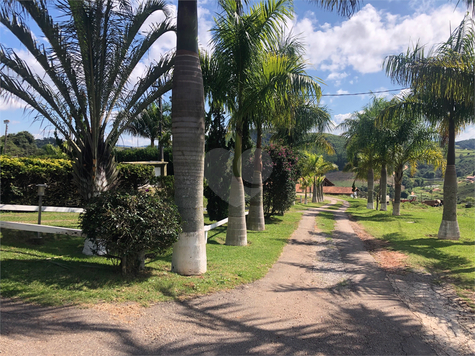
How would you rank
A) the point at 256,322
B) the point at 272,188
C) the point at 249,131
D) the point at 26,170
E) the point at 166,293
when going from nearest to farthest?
1. the point at 256,322
2. the point at 166,293
3. the point at 26,170
4. the point at 249,131
5. the point at 272,188

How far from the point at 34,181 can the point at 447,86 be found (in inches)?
487

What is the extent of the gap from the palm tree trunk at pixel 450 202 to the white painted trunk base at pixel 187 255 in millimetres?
9241

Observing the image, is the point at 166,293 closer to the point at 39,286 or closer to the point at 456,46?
the point at 39,286

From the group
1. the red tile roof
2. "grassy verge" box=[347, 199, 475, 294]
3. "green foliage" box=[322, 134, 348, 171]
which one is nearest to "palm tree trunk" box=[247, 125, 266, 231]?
"grassy verge" box=[347, 199, 475, 294]

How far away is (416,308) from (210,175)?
7669 millimetres

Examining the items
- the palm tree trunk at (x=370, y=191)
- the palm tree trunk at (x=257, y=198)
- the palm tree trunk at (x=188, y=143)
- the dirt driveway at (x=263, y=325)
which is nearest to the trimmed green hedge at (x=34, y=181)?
the palm tree trunk at (x=188, y=143)

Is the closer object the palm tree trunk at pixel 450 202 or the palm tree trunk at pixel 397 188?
the palm tree trunk at pixel 450 202

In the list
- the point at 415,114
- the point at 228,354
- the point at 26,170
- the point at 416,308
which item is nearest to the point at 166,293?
the point at 228,354

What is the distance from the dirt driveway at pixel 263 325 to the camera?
11.5 feet

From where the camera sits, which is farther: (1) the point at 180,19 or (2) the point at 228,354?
(1) the point at 180,19

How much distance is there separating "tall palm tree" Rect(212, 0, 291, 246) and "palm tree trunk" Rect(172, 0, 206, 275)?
8.61 ft

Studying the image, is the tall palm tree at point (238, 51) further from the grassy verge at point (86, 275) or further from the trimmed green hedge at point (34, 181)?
the trimmed green hedge at point (34, 181)

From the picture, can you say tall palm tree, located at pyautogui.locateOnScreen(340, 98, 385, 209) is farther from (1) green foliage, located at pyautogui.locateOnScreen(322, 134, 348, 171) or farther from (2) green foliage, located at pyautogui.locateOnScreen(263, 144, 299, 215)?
(2) green foliage, located at pyautogui.locateOnScreen(263, 144, 299, 215)

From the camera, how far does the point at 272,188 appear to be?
1458cm
